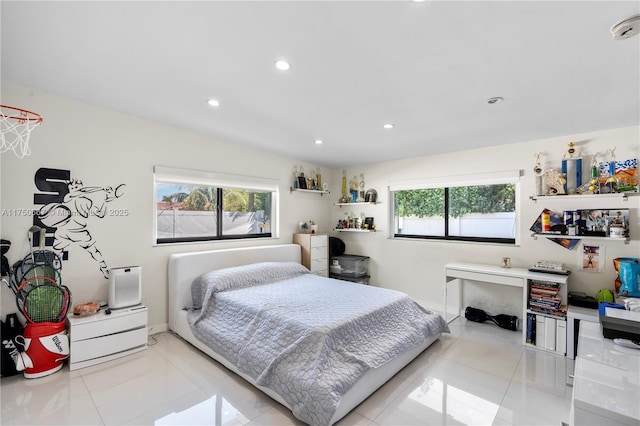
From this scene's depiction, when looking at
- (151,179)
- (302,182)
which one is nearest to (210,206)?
(151,179)

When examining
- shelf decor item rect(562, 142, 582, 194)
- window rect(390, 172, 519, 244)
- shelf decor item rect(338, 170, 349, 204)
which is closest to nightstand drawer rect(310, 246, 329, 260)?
shelf decor item rect(338, 170, 349, 204)

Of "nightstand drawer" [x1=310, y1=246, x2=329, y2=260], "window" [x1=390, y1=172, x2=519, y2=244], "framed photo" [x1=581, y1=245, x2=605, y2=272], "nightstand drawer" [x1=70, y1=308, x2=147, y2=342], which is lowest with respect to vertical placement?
"nightstand drawer" [x1=70, y1=308, x2=147, y2=342]

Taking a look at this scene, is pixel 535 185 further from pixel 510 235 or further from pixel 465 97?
pixel 465 97

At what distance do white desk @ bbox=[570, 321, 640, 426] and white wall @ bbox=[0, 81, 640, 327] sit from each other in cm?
195

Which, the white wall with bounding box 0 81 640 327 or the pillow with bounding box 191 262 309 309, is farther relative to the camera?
the pillow with bounding box 191 262 309 309

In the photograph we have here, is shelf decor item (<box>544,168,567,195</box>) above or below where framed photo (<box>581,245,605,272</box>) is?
above

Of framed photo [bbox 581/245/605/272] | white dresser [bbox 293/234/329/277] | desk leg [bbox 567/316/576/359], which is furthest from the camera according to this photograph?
white dresser [bbox 293/234/329/277]

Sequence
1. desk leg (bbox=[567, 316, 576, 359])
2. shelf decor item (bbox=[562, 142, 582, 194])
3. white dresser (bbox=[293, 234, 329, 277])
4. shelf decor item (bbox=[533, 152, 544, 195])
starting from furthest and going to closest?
white dresser (bbox=[293, 234, 329, 277]) → shelf decor item (bbox=[533, 152, 544, 195]) → shelf decor item (bbox=[562, 142, 582, 194]) → desk leg (bbox=[567, 316, 576, 359])

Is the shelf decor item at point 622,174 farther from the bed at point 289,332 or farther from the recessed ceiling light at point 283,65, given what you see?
the recessed ceiling light at point 283,65

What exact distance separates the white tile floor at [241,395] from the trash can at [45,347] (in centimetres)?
7

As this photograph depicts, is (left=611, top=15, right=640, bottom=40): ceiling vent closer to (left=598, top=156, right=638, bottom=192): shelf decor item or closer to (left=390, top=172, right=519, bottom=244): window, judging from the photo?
(left=598, top=156, right=638, bottom=192): shelf decor item

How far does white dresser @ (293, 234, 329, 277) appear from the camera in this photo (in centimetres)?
456

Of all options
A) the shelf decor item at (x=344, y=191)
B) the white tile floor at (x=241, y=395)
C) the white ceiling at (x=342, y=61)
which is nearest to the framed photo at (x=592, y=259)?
the white tile floor at (x=241, y=395)

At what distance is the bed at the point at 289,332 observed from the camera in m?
1.89
